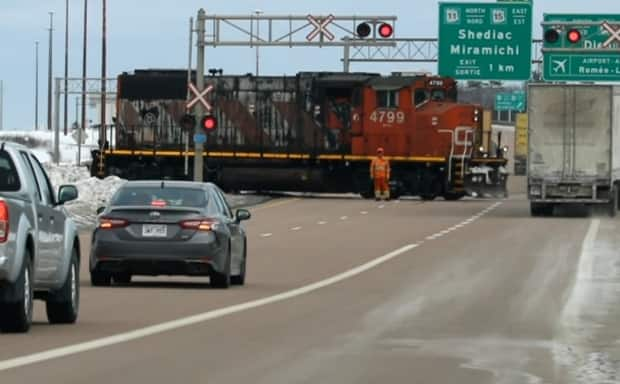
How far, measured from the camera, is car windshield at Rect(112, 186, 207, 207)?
23875 millimetres

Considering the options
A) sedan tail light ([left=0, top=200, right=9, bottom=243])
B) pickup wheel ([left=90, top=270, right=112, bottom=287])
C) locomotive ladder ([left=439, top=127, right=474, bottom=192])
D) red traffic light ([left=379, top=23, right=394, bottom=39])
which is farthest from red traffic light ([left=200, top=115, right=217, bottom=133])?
sedan tail light ([left=0, top=200, right=9, bottom=243])

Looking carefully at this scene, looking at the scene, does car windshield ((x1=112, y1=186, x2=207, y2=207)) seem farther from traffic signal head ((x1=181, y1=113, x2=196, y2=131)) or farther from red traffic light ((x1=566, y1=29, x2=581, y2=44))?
red traffic light ((x1=566, y1=29, x2=581, y2=44))

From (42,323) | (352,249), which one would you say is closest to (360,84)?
(352,249)

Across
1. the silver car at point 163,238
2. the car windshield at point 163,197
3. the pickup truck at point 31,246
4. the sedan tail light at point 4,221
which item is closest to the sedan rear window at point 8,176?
the pickup truck at point 31,246

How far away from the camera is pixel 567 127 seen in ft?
167

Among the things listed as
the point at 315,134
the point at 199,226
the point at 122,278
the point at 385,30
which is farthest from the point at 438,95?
the point at 199,226

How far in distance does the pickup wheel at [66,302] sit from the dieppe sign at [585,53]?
4024cm

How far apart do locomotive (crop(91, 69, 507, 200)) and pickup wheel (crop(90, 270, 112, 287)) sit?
3803cm

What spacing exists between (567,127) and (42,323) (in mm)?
34697

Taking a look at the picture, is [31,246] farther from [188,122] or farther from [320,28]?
[320,28]

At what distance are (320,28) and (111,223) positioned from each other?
114 feet

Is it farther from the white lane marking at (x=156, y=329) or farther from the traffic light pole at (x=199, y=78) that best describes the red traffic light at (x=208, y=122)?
the white lane marking at (x=156, y=329)

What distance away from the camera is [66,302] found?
17.5 meters

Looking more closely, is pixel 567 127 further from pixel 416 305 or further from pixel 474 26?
pixel 416 305
